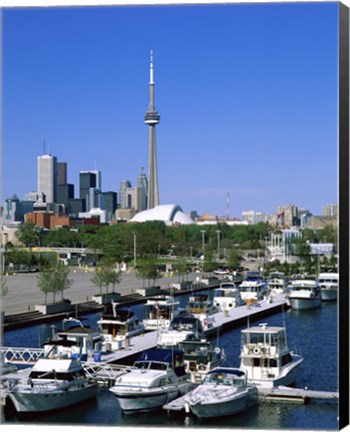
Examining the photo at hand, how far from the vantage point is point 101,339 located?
6.31 metres

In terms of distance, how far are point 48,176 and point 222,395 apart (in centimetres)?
1342

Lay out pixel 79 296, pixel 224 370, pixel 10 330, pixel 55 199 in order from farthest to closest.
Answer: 1. pixel 55 199
2. pixel 79 296
3. pixel 10 330
4. pixel 224 370

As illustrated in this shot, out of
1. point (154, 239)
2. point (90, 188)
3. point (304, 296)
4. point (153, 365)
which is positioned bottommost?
point (153, 365)

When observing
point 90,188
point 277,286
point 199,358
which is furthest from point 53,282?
point 90,188

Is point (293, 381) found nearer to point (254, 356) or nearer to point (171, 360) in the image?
point (254, 356)

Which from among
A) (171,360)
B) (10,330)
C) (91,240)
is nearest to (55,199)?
(91,240)

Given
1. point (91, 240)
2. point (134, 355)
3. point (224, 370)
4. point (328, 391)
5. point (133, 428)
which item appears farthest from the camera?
point (91, 240)

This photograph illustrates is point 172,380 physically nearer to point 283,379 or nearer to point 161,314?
point 283,379

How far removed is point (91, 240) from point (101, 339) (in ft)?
46.3

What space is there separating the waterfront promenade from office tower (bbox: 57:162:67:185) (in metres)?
2.04

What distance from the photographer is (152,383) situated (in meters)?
4.69

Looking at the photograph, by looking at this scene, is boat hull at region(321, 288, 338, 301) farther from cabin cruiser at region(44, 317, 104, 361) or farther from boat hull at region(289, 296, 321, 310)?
cabin cruiser at region(44, 317, 104, 361)

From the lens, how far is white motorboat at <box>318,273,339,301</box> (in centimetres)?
1088

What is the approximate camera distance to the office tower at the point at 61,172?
15.6 metres
